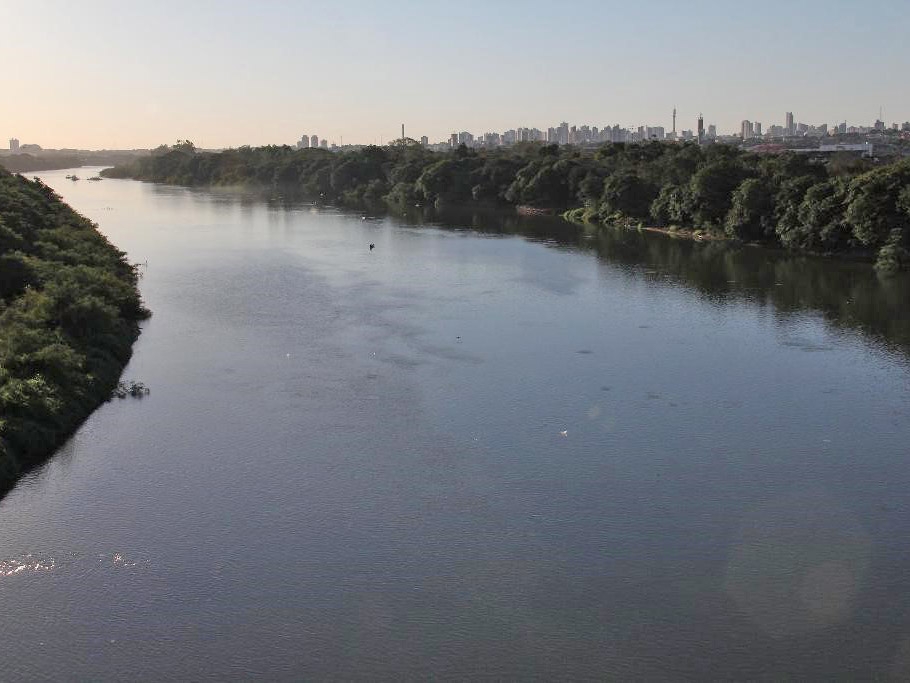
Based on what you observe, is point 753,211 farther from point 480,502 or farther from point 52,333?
point 52,333

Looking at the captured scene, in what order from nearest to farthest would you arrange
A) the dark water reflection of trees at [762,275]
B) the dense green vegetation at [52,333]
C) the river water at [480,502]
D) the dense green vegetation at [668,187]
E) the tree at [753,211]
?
the river water at [480,502] < the dense green vegetation at [52,333] < the dark water reflection of trees at [762,275] < the dense green vegetation at [668,187] < the tree at [753,211]

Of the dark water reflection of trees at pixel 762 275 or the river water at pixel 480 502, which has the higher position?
the dark water reflection of trees at pixel 762 275

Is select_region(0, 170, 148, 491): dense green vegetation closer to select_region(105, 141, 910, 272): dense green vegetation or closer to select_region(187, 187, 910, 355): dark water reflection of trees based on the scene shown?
select_region(187, 187, 910, 355): dark water reflection of trees

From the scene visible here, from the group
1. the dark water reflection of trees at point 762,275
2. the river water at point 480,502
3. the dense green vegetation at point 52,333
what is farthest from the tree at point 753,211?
the dense green vegetation at point 52,333

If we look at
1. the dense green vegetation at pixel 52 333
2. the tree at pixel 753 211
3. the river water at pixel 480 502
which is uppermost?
the tree at pixel 753 211

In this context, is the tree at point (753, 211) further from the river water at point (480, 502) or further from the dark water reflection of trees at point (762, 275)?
the river water at point (480, 502)

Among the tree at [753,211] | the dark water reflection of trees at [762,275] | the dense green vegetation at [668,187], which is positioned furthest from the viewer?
the tree at [753,211]

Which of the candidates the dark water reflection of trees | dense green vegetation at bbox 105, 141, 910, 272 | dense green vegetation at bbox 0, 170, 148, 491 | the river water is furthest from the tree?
dense green vegetation at bbox 0, 170, 148, 491
